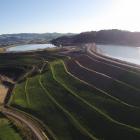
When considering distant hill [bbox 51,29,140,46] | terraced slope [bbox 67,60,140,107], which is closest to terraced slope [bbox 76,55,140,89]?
terraced slope [bbox 67,60,140,107]

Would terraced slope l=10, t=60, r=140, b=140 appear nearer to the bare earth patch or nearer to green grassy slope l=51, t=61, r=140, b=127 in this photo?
green grassy slope l=51, t=61, r=140, b=127

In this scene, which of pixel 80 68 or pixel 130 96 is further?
pixel 80 68

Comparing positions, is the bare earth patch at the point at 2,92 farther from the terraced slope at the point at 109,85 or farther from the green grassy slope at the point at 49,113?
the terraced slope at the point at 109,85

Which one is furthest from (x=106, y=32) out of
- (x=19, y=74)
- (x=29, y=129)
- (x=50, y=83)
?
(x=29, y=129)

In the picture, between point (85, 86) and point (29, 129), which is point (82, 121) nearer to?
point (29, 129)

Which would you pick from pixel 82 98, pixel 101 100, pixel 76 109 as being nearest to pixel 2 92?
pixel 82 98

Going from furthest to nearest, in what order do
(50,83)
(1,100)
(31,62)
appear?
1. (31,62)
2. (50,83)
3. (1,100)
